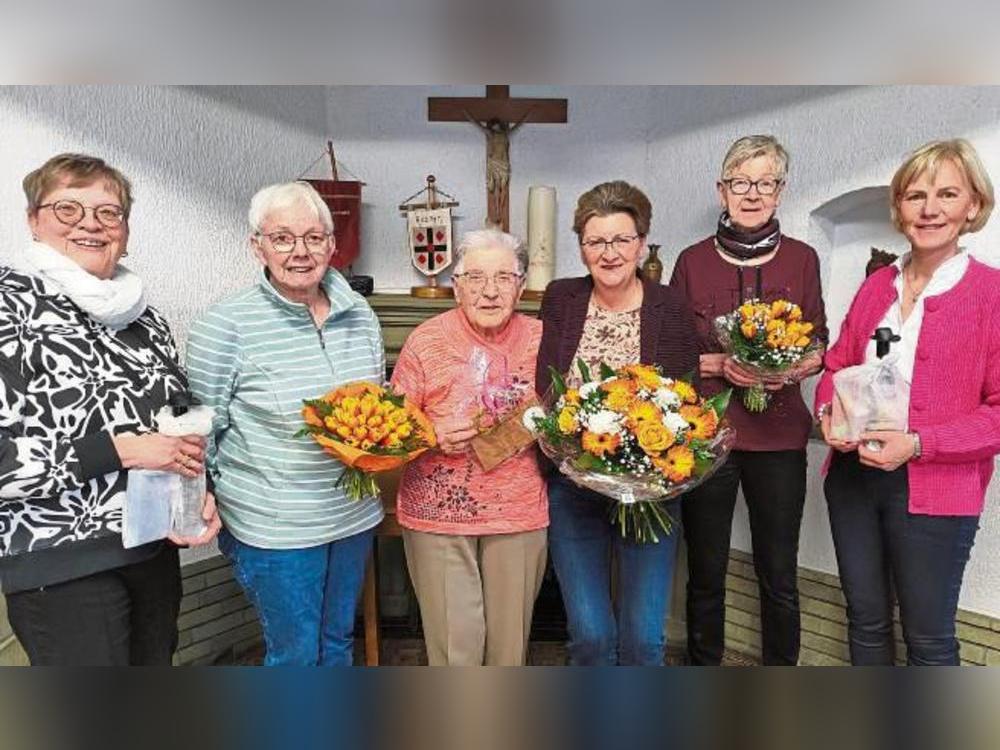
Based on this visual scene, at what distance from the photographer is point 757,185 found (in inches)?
74.1

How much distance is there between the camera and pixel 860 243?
2.70 m

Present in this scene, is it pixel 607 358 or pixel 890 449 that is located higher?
pixel 607 358

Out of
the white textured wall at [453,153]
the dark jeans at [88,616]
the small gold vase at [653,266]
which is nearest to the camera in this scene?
the dark jeans at [88,616]

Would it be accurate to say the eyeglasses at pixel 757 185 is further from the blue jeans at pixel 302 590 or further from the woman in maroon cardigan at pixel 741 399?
the blue jeans at pixel 302 590

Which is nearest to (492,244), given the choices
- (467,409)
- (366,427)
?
(467,409)

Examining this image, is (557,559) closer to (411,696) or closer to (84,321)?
(84,321)

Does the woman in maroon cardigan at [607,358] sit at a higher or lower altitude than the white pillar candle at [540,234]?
lower

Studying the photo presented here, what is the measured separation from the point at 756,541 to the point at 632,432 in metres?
0.87

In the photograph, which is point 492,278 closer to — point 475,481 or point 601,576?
point 475,481

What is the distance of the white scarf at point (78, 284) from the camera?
135 cm

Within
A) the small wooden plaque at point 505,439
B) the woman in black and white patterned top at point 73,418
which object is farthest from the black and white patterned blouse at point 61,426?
the small wooden plaque at point 505,439

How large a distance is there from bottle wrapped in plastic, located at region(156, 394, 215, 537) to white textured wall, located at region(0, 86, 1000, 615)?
940mm

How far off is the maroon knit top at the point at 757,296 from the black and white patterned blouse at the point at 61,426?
1.32 metres

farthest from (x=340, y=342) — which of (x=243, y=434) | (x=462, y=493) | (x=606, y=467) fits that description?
(x=606, y=467)
